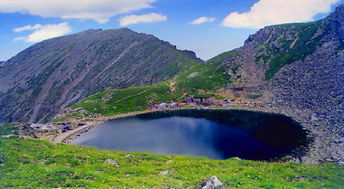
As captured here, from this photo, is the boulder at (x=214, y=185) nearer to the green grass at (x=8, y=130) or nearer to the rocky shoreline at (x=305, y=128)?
the rocky shoreline at (x=305, y=128)

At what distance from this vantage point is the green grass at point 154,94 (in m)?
130

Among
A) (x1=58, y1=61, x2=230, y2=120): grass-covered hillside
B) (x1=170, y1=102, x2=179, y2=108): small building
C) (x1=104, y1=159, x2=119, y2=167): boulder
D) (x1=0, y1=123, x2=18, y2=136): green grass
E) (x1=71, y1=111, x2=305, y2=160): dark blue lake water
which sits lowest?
(x1=71, y1=111, x2=305, y2=160): dark blue lake water

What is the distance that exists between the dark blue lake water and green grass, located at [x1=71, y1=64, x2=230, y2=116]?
781 inches

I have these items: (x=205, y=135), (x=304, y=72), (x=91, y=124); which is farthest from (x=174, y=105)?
(x=304, y=72)

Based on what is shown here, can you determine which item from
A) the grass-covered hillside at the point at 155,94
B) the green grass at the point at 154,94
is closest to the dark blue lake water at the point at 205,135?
the grass-covered hillside at the point at 155,94

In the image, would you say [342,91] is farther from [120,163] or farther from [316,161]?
[120,163]

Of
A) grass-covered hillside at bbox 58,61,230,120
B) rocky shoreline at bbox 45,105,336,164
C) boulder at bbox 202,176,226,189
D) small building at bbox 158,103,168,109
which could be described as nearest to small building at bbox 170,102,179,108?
small building at bbox 158,103,168,109

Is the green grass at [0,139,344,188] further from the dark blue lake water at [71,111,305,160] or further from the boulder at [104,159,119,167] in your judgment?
the dark blue lake water at [71,111,305,160]

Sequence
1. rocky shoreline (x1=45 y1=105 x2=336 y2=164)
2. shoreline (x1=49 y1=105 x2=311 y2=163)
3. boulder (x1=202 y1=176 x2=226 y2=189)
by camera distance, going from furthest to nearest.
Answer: shoreline (x1=49 y1=105 x2=311 y2=163), rocky shoreline (x1=45 y1=105 x2=336 y2=164), boulder (x1=202 y1=176 x2=226 y2=189)

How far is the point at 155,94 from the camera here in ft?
466

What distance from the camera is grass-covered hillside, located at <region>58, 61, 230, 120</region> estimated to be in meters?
130

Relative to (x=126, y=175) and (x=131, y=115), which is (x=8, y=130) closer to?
(x=131, y=115)

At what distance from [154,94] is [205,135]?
2689 inches

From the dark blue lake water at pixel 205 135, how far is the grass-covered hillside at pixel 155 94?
1974 cm
